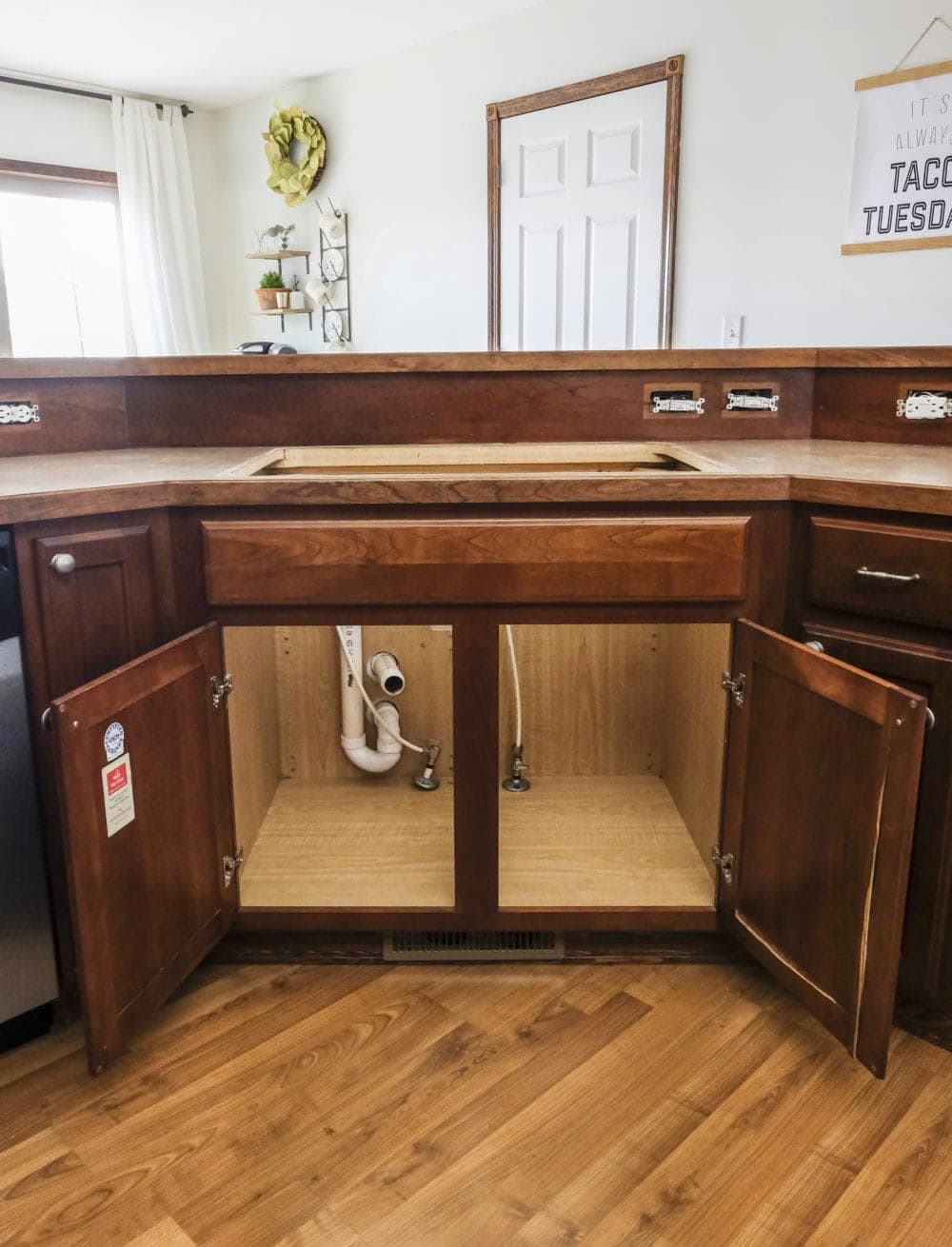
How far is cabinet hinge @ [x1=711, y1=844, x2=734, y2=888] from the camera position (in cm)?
142

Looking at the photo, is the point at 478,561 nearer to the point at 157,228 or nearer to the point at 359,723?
the point at 359,723

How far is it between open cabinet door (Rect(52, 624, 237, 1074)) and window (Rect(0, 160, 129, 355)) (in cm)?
432

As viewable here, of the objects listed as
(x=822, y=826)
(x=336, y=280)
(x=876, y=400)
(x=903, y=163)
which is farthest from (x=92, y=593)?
(x=336, y=280)

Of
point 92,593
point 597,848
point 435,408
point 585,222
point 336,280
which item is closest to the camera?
point 92,593

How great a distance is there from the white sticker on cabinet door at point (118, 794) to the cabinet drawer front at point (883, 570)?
97 centimetres

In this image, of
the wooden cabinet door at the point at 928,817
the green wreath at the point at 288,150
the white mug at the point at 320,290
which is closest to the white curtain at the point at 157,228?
the green wreath at the point at 288,150

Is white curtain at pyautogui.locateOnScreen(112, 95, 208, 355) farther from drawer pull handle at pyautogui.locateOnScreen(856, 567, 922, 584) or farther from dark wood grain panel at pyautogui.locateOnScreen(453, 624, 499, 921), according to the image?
drawer pull handle at pyautogui.locateOnScreen(856, 567, 922, 584)

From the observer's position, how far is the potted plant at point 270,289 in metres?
5.09

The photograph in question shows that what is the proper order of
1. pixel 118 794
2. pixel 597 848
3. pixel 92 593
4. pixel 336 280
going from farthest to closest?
pixel 336 280, pixel 597 848, pixel 92 593, pixel 118 794

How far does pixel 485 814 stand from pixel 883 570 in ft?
2.22

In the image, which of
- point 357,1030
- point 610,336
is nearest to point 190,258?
point 610,336

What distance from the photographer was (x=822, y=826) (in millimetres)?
1205

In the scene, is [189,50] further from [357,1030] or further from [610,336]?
[357,1030]

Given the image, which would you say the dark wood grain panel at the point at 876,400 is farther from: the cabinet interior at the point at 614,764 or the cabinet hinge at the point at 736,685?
the cabinet hinge at the point at 736,685
